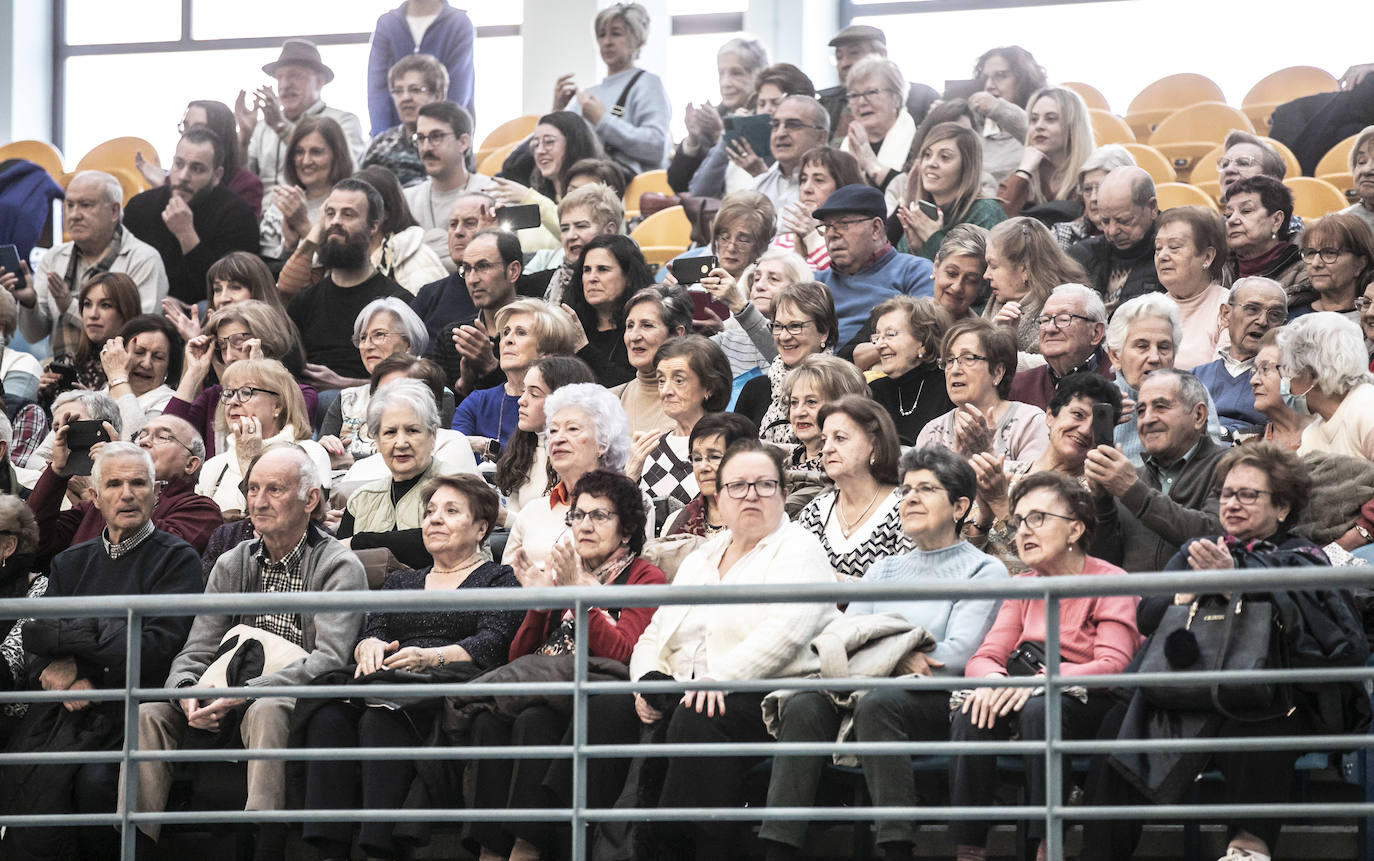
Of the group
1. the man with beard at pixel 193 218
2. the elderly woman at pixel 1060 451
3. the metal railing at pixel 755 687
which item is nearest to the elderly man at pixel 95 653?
the metal railing at pixel 755 687

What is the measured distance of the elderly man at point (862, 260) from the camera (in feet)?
20.1

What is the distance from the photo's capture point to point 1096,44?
9.95 m

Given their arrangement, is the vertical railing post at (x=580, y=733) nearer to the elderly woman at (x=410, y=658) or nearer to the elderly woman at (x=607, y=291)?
the elderly woman at (x=410, y=658)

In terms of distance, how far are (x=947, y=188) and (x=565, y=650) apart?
2.93m

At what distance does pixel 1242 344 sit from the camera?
5285 mm

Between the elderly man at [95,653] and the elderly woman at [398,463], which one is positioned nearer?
the elderly man at [95,653]

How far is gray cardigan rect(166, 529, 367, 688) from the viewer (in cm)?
445

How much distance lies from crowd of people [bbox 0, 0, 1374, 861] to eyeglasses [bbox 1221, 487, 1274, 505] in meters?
0.02

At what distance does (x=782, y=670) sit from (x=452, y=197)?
4.01m

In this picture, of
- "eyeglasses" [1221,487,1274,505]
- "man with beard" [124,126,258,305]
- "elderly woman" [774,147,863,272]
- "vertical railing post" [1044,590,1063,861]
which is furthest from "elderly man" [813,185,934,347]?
"vertical railing post" [1044,590,1063,861]

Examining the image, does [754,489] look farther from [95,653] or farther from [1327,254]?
[1327,254]

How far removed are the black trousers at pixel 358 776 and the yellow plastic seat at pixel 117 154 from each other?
6.26 metres

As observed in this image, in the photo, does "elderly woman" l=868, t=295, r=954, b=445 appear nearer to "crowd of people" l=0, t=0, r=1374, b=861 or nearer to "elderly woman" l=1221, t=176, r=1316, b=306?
"crowd of people" l=0, t=0, r=1374, b=861

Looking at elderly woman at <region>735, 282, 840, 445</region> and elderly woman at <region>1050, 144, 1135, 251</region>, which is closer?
elderly woman at <region>735, 282, 840, 445</region>
